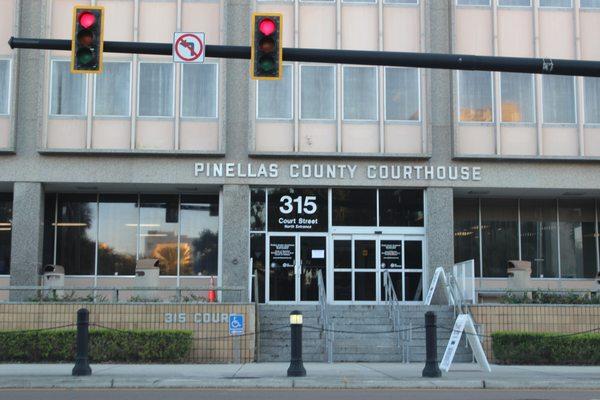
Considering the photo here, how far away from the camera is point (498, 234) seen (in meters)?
28.9

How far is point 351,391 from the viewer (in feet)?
46.3

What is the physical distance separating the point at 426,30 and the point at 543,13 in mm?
3951

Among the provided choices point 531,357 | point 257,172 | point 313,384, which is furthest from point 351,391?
point 257,172

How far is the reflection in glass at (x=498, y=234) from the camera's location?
28547mm

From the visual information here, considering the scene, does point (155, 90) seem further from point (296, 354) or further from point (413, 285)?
point (296, 354)

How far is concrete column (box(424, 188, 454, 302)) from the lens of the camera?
85.3 ft

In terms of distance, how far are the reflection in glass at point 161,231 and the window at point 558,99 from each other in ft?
42.2

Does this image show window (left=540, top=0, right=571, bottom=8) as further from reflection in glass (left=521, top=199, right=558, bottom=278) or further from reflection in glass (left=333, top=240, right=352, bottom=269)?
reflection in glass (left=333, top=240, right=352, bottom=269)


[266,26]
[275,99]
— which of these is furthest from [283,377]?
[275,99]

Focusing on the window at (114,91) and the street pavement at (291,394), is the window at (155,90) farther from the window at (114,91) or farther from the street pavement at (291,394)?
the street pavement at (291,394)

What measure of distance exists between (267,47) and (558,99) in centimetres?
1683

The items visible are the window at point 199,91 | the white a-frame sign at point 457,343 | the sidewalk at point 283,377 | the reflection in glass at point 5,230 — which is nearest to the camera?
the sidewalk at point 283,377

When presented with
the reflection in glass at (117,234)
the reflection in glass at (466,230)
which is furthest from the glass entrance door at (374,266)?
the reflection in glass at (117,234)

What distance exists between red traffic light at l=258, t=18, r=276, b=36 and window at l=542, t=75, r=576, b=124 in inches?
642
